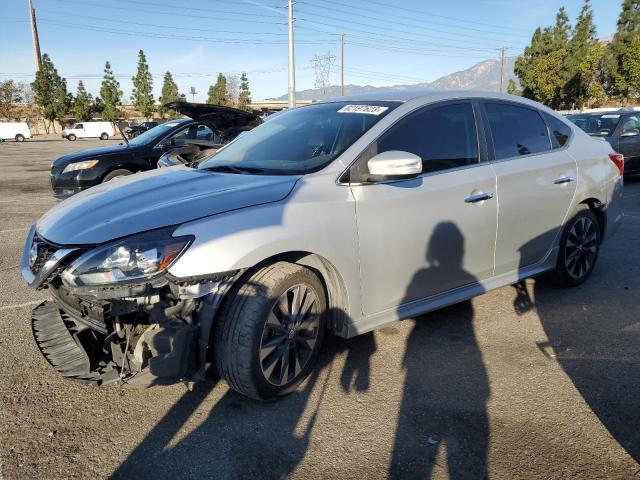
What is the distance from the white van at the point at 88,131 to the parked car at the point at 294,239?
2236 inches

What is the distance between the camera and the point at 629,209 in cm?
862

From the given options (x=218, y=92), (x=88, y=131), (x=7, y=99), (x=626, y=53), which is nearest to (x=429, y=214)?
(x=626, y=53)

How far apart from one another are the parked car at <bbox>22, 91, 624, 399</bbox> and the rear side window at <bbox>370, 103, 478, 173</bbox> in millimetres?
11

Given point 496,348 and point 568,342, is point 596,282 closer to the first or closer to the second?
point 568,342

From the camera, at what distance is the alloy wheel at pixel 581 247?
14.9 ft

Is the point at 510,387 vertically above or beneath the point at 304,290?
beneath

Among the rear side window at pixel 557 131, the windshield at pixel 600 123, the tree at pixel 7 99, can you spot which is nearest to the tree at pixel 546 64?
the windshield at pixel 600 123

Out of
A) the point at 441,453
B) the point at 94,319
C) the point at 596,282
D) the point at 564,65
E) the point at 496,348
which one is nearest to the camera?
the point at 441,453

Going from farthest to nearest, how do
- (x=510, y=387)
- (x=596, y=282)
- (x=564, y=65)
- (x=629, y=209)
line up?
(x=564, y=65) → (x=629, y=209) → (x=596, y=282) → (x=510, y=387)

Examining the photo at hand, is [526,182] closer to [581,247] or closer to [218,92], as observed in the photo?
[581,247]

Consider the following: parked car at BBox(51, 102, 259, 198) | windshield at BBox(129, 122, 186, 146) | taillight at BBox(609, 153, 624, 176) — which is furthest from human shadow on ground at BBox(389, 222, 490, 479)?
windshield at BBox(129, 122, 186, 146)

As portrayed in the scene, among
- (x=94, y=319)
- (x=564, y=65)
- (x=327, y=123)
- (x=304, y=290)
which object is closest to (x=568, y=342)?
(x=304, y=290)

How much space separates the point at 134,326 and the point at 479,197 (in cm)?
240

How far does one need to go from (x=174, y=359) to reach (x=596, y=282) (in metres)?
4.22
